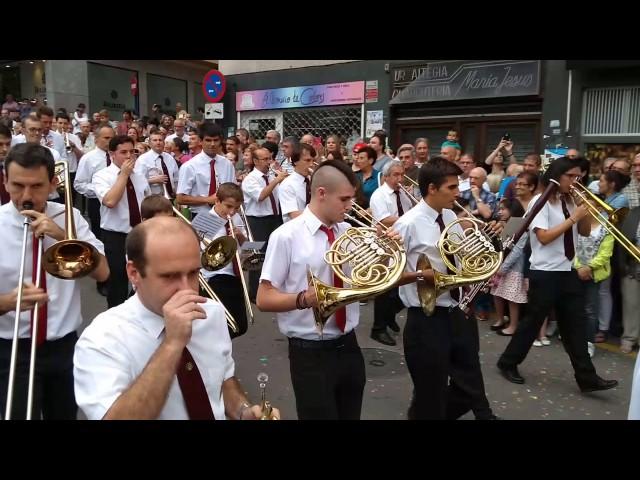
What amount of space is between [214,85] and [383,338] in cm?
1198

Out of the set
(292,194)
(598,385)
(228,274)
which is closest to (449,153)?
(292,194)

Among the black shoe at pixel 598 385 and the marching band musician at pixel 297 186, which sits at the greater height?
the marching band musician at pixel 297 186

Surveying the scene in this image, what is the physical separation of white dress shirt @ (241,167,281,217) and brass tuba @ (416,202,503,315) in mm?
4299

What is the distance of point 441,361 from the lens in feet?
12.5

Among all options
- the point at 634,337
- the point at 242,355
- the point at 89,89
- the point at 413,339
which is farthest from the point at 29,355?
the point at 89,89

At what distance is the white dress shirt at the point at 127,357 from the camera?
1.80 metres

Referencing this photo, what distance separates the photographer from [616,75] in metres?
10.3

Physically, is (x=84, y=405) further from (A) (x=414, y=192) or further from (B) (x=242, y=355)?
(A) (x=414, y=192)

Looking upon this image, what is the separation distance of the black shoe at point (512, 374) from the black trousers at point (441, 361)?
4.41 feet

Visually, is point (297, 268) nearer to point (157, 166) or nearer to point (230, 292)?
point (230, 292)

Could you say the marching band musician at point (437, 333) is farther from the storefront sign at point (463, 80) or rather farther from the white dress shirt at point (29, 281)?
the storefront sign at point (463, 80)

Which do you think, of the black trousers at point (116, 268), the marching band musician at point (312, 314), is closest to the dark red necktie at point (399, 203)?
the black trousers at point (116, 268)

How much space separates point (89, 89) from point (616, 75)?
17.2 m
